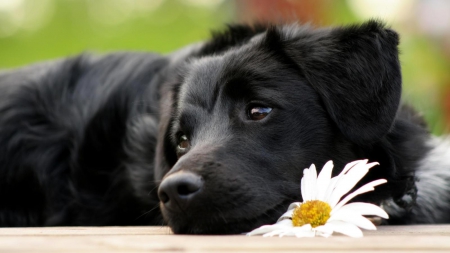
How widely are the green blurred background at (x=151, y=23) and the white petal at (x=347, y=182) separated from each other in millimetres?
8755

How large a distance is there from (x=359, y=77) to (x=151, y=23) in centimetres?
1090

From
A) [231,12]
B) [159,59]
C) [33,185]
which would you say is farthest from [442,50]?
[33,185]

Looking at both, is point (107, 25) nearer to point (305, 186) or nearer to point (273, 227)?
point (305, 186)

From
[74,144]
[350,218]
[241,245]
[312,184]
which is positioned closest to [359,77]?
[312,184]

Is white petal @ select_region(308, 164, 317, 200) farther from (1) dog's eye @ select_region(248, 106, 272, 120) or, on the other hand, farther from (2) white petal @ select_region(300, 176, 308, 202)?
(1) dog's eye @ select_region(248, 106, 272, 120)

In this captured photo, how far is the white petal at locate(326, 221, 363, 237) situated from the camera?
194 cm

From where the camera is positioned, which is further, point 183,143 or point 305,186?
point 183,143

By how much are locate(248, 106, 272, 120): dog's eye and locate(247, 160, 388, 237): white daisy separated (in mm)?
358

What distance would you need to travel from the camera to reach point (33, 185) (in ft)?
12.8

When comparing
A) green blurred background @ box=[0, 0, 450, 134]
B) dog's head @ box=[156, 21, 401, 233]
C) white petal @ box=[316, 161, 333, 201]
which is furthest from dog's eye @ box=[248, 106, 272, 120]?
green blurred background @ box=[0, 0, 450, 134]

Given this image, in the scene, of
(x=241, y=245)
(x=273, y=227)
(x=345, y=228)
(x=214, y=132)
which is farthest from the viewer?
(x=214, y=132)

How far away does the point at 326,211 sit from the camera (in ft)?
7.07

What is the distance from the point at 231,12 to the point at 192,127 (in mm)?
10796

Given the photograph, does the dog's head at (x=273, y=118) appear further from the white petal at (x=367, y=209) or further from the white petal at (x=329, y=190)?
the white petal at (x=367, y=209)
